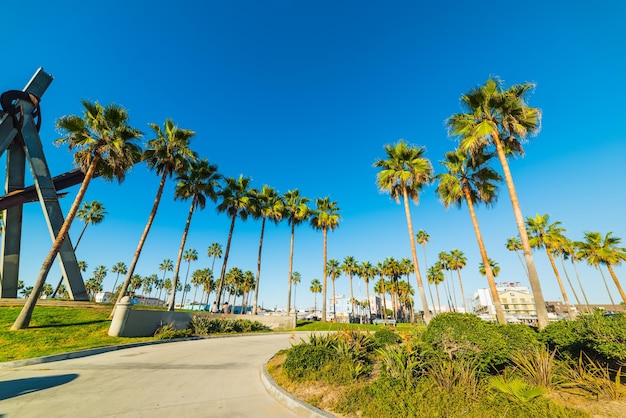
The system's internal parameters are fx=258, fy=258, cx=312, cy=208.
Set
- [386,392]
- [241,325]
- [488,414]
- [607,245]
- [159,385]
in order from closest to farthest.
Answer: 1. [488,414]
2. [386,392]
3. [159,385]
4. [241,325]
5. [607,245]

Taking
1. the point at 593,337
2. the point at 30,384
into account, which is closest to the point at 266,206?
the point at 30,384

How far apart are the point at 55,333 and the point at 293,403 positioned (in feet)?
44.4

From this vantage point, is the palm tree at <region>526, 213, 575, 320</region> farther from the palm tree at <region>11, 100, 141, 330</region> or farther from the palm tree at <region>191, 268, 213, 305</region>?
the palm tree at <region>191, 268, 213, 305</region>

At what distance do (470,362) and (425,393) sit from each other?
4.93 feet

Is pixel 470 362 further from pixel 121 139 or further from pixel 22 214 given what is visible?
pixel 22 214

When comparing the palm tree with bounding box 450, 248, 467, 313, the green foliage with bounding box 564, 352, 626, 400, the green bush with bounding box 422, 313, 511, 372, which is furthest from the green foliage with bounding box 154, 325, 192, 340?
the palm tree with bounding box 450, 248, 467, 313

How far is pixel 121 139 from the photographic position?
16.1 m

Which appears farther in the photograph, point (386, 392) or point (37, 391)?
point (37, 391)

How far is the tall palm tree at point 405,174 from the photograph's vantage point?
68.1ft

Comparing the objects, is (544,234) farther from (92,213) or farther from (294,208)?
(92,213)

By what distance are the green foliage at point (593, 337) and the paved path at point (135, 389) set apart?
6.14m

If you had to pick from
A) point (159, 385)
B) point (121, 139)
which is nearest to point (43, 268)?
point (121, 139)

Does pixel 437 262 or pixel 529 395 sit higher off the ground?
pixel 437 262

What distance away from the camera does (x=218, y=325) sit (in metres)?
20.0
